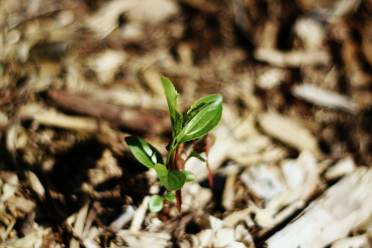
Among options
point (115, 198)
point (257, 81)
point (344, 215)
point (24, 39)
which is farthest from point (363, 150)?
point (24, 39)

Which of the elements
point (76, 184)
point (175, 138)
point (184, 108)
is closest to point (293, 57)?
point (184, 108)

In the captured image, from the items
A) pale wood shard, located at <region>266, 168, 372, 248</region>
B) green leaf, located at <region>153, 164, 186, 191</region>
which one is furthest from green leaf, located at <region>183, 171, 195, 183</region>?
pale wood shard, located at <region>266, 168, 372, 248</region>

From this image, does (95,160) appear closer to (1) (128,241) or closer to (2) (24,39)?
(1) (128,241)

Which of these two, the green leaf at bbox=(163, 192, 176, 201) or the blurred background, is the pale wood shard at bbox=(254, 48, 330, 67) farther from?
the green leaf at bbox=(163, 192, 176, 201)

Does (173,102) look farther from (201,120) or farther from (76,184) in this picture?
(76,184)

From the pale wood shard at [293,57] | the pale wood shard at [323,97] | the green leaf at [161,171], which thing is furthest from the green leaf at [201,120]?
the pale wood shard at [293,57]

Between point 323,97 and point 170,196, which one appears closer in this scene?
point 170,196
